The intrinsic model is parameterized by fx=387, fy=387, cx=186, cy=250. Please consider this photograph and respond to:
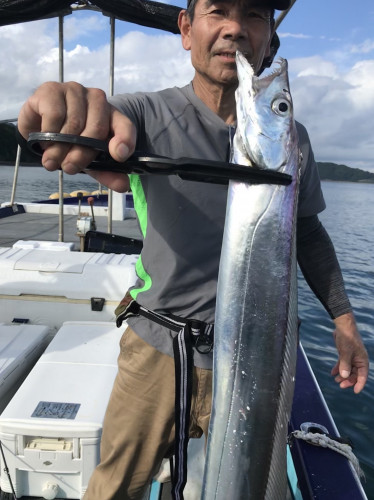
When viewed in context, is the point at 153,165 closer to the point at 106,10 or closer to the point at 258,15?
the point at 258,15

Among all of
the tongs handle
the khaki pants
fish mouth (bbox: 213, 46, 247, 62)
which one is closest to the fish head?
the tongs handle

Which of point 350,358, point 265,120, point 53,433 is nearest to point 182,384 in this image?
point 350,358

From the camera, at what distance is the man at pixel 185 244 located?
1.67 metres

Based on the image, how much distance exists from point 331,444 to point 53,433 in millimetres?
1696

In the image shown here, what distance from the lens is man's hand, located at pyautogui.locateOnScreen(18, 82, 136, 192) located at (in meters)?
1.05

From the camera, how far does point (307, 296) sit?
11.1 metres

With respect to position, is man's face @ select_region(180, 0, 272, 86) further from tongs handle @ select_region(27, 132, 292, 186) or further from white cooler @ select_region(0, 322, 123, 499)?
white cooler @ select_region(0, 322, 123, 499)

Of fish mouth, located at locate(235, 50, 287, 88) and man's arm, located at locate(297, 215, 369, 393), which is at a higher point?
fish mouth, located at locate(235, 50, 287, 88)

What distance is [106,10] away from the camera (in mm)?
4652

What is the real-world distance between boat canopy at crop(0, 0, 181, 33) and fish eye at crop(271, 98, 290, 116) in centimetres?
404

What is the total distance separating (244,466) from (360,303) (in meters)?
10.0

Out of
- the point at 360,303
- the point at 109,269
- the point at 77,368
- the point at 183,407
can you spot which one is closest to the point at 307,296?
the point at 360,303

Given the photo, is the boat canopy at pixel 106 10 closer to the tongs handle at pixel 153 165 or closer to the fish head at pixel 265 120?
the fish head at pixel 265 120

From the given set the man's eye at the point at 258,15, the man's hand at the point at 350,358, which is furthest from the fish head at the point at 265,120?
the man's hand at the point at 350,358
